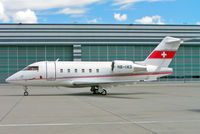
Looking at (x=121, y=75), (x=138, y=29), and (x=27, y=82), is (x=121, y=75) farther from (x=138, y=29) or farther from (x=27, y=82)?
(x=138, y=29)

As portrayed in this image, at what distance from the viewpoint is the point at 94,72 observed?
26938 millimetres

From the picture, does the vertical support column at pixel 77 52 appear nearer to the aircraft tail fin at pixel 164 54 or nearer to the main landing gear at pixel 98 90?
the main landing gear at pixel 98 90

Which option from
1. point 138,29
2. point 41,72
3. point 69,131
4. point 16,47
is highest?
point 138,29

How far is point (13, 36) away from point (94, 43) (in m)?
16.6

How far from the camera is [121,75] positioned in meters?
27.3

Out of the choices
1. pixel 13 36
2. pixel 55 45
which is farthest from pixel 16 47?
pixel 55 45

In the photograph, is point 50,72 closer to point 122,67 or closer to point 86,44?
point 122,67

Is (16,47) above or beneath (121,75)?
above

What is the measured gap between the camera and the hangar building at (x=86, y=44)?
57.8 metres

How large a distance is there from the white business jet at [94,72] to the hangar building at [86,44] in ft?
103

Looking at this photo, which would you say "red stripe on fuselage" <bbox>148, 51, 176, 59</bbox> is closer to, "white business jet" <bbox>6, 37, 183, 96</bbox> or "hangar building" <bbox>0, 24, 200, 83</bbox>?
"white business jet" <bbox>6, 37, 183, 96</bbox>

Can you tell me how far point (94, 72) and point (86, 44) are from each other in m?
33.2

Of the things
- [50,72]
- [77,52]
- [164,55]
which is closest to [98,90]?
[50,72]

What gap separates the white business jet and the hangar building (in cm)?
3148
